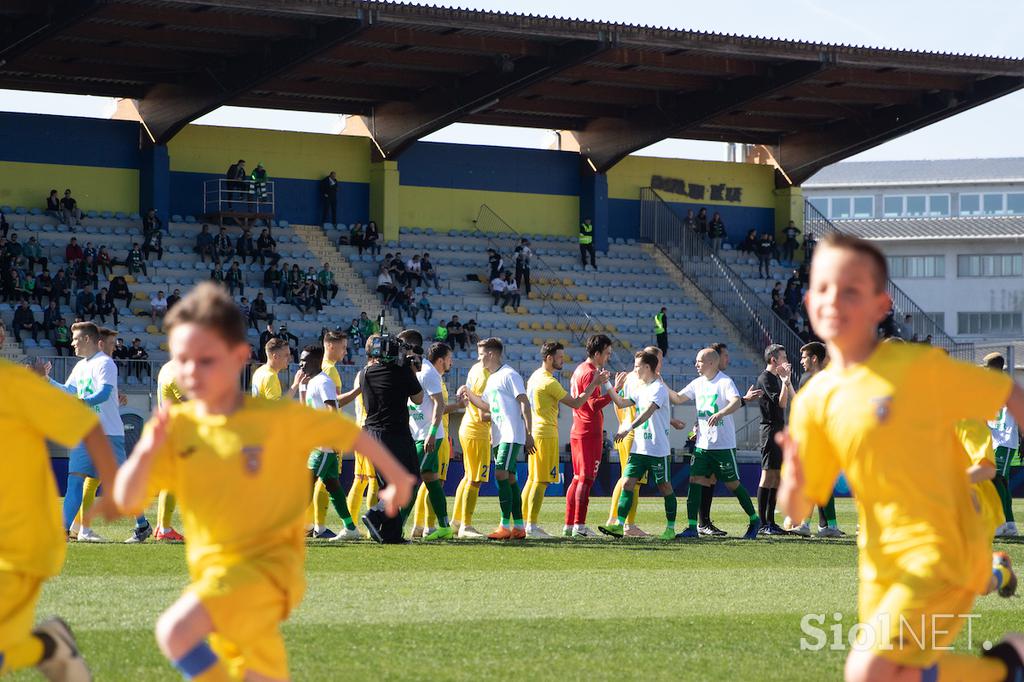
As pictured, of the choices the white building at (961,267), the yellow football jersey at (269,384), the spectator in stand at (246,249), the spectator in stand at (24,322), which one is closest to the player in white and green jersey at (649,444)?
the yellow football jersey at (269,384)

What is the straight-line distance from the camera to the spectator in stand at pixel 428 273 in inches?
1468

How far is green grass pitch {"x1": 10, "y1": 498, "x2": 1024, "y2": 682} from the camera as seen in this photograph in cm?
800

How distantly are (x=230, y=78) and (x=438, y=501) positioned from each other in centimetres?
1993

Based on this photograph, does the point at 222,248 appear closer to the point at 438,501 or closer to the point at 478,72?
the point at 478,72

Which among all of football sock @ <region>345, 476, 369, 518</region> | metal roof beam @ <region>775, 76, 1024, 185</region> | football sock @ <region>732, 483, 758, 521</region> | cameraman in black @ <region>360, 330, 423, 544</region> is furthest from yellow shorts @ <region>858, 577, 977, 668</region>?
metal roof beam @ <region>775, 76, 1024, 185</region>

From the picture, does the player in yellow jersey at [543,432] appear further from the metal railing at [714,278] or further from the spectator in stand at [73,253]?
the metal railing at [714,278]

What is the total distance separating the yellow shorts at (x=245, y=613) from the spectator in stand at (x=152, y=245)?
30.0 meters

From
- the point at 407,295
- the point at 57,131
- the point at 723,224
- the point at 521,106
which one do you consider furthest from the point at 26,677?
the point at 723,224

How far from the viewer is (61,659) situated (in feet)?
19.0

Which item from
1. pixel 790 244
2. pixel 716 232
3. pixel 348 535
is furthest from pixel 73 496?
pixel 790 244

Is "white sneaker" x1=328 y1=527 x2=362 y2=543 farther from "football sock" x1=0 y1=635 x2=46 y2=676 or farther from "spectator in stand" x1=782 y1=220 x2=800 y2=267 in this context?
"spectator in stand" x1=782 y1=220 x2=800 y2=267

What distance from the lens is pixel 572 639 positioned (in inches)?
351

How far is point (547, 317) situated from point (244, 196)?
781 cm

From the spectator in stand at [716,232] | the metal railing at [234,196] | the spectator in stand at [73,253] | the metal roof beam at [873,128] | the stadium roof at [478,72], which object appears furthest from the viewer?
the spectator in stand at [716,232]
